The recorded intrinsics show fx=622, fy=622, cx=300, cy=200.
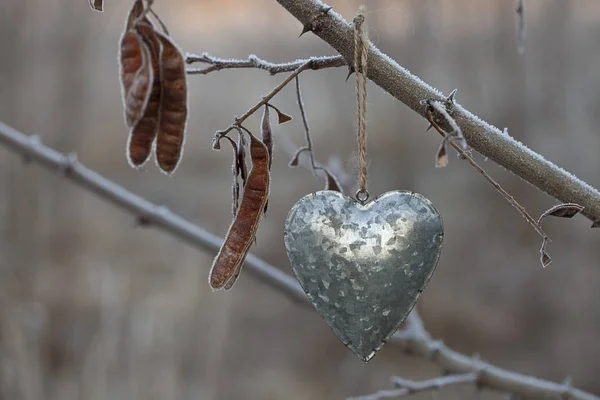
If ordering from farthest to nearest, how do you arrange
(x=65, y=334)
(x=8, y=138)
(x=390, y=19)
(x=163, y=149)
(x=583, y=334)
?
(x=65, y=334) < (x=583, y=334) < (x=390, y=19) < (x=8, y=138) < (x=163, y=149)

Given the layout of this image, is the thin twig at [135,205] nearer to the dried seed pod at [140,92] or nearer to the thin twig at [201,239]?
the thin twig at [201,239]

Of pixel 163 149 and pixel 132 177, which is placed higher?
pixel 163 149

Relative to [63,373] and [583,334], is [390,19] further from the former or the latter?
[63,373]

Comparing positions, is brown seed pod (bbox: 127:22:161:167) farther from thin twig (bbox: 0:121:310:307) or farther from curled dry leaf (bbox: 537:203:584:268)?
thin twig (bbox: 0:121:310:307)

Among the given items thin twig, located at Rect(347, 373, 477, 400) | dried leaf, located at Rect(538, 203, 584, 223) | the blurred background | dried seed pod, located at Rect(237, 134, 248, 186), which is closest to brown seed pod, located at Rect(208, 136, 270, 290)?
dried seed pod, located at Rect(237, 134, 248, 186)

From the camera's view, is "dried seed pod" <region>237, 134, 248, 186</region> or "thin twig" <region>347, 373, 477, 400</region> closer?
"dried seed pod" <region>237, 134, 248, 186</region>

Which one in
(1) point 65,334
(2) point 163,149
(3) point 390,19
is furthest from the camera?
(1) point 65,334

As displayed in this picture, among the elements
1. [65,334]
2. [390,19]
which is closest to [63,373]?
[65,334]

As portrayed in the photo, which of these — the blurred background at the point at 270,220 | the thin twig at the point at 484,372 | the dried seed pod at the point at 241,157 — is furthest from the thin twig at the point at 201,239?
the blurred background at the point at 270,220
